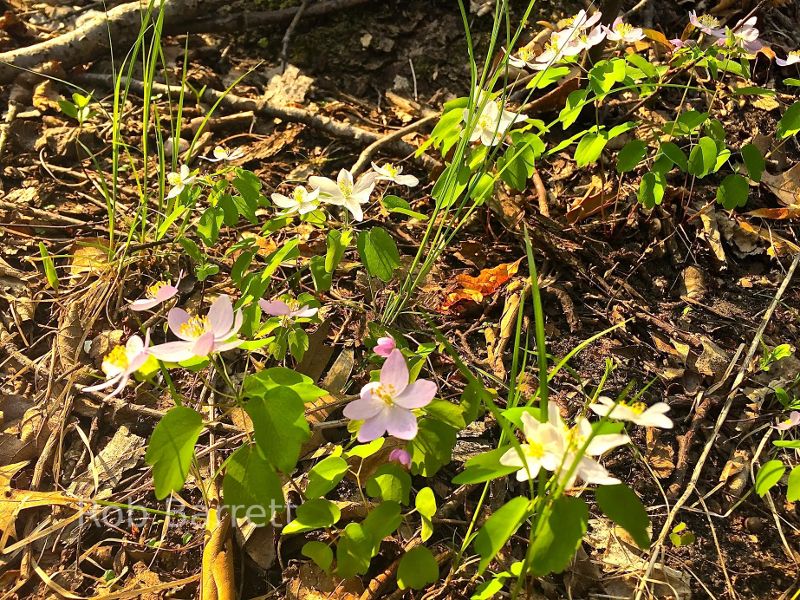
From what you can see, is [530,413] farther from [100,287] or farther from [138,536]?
[100,287]

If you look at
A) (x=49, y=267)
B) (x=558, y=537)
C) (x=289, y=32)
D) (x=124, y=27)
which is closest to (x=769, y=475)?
(x=558, y=537)

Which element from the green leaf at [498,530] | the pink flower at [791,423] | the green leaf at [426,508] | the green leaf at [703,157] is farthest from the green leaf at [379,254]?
the pink flower at [791,423]

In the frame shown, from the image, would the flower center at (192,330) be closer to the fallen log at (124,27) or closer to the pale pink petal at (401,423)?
the pale pink petal at (401,423)

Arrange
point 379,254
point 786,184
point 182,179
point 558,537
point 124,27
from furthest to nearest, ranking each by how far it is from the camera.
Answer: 1. point 124,27
2. point 786,184
3. point 182,179
4. point 379,254
5. point 558,537

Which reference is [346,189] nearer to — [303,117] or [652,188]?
[652,188]

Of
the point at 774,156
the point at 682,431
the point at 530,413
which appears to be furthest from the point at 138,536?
the point at 774,156

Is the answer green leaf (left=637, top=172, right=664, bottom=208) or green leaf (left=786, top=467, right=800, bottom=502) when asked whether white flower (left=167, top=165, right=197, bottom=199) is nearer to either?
green leaf (left=637, top=172, right=664, bottom=208)
